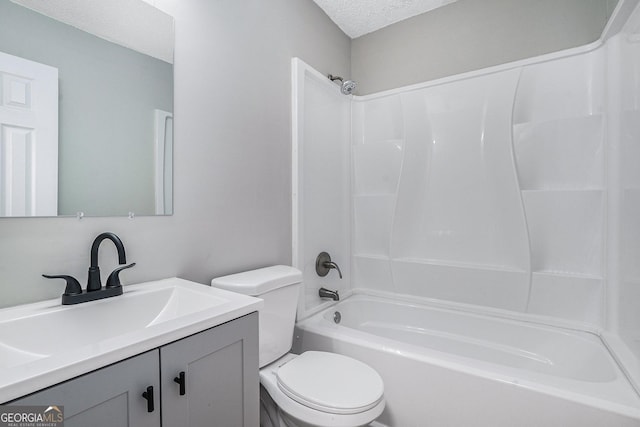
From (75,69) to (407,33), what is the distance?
2186 millimetres

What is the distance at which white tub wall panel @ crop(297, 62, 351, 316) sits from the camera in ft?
6.56

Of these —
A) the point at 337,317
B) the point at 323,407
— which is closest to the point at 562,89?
the point at 337,317

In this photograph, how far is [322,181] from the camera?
2.20 metres

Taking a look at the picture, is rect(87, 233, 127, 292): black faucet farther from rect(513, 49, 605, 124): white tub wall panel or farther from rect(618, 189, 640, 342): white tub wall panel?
rect(513, 49, 605, 124): white tub wall panel

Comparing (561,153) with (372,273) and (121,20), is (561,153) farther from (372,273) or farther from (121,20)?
(121,20)

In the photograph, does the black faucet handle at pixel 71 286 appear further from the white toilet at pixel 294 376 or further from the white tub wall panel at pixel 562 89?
the white tub wall panel at pixel 562 89

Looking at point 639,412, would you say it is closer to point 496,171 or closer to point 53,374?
point 496,171

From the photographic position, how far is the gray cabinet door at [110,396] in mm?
597

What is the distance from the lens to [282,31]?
1838 mm

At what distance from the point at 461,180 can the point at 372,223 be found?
73cm

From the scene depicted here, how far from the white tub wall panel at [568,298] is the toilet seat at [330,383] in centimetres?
124

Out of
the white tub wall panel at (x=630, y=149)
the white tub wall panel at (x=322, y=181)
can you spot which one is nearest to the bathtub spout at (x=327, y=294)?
the white tub wall panel at (x=322, y=181)

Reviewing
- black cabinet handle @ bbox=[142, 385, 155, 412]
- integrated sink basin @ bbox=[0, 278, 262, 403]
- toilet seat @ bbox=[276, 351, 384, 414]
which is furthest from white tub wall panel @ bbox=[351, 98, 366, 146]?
black cabinet handle @ bbox=[142, 385, 155, 412]

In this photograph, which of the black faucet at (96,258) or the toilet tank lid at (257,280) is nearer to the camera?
the black faucet at (96,258)
